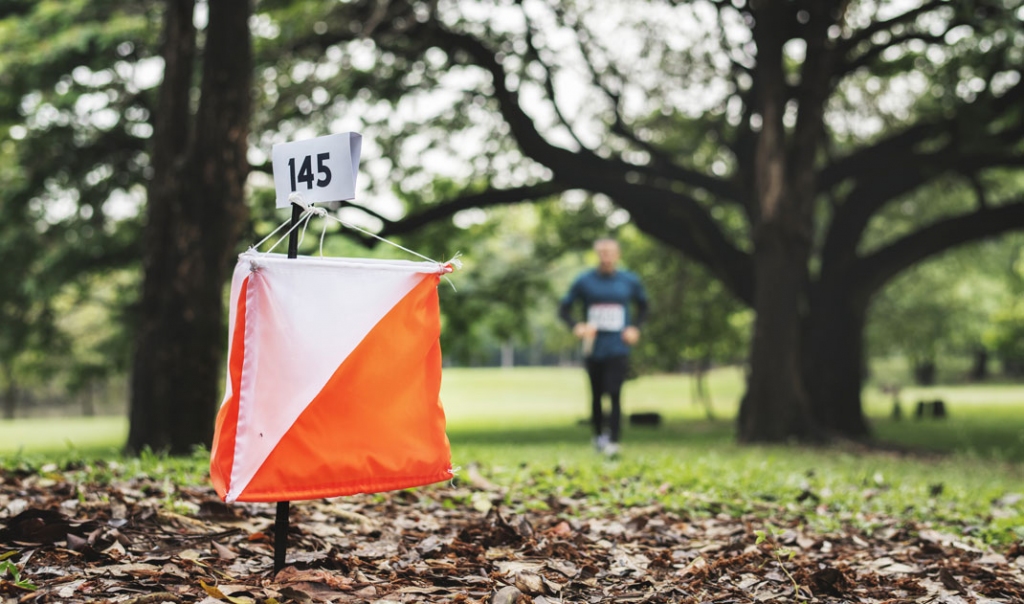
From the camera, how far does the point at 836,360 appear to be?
16562mm

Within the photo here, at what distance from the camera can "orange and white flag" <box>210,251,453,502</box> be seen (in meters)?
3.34

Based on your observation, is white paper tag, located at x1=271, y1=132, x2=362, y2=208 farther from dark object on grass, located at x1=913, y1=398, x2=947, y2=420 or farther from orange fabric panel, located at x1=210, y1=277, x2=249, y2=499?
dark object on grass, located at x1=913, y1=398, x2=947, y2=420

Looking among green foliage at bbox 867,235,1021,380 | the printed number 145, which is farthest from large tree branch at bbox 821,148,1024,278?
the printed number 145

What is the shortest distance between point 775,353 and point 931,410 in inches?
595

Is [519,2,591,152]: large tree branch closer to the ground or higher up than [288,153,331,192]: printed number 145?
higher up

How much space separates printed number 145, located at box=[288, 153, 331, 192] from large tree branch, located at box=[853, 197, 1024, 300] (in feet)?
46.0

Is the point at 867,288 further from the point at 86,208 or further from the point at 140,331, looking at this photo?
the point at 86,208

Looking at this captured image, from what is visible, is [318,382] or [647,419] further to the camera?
[647,419]

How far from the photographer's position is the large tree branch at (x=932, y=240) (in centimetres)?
1484

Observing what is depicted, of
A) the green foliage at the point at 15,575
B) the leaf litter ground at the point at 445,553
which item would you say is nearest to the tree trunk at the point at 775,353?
the leaf litter ground at the point at 445,553

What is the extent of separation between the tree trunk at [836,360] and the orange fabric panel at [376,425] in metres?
13.7

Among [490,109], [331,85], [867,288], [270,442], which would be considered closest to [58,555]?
[270,442]

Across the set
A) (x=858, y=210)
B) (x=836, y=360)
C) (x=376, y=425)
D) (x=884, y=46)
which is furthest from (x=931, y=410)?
(x=376, y=425)

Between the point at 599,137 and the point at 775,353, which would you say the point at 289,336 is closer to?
the point at 775,353
